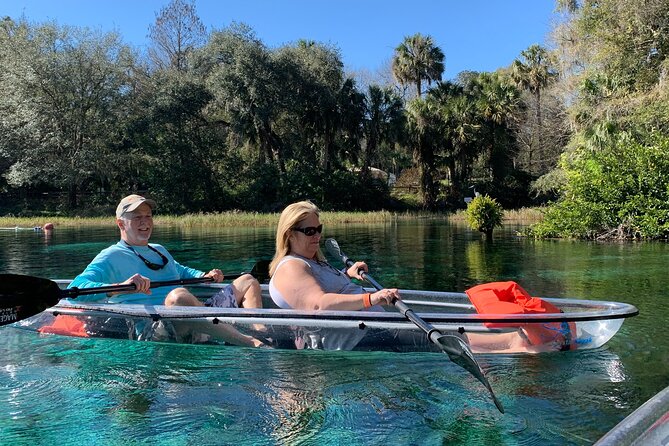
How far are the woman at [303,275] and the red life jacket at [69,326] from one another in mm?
1822

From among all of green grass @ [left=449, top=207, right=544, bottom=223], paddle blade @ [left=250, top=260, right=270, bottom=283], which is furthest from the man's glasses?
green grass @ [left=449, top=207, right=544, bottom=223]

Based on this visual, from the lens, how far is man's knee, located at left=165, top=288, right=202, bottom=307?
4.96 metres

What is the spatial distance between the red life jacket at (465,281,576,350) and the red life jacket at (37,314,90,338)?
328 centimetres

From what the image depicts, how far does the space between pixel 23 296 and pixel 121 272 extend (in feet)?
2.63

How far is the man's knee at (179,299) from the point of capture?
4.96 m

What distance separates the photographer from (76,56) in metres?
34.9

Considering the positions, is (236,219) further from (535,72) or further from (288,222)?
(288,222)

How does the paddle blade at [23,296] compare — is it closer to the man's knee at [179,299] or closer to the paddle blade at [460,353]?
the man's knee at [179,299]

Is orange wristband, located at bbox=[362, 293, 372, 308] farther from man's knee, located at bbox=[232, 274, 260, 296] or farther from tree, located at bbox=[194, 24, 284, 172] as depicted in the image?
tree, located at bbox=[194, 24, 284, 172]

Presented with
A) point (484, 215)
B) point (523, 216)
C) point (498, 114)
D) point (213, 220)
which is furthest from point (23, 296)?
point (498, 114)

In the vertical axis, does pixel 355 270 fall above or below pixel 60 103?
below

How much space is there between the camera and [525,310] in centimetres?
439

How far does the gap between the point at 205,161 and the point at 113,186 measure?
23.5 ft

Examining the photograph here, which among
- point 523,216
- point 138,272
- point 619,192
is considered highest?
point 619,192
